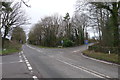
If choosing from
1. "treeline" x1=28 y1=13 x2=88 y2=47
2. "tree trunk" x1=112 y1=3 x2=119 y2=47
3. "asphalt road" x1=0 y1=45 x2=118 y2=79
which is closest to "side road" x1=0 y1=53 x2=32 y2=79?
"asphalt road" x1=0 y1=45 x2=118 y2=79

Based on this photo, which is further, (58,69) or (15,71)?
(58,69)

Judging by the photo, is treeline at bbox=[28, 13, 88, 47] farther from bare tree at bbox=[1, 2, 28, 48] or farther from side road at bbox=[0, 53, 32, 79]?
side road at bbox=[0, 53, 32, 79]

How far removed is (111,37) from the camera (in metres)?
23.2

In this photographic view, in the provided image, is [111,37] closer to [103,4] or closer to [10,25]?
[103,4]

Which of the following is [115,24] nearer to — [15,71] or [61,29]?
[15,71]

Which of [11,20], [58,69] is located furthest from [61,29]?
[58,69]

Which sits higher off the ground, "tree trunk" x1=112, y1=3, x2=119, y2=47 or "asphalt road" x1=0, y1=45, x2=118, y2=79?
"tree trunk" x1=112, y1=3, x2=119, y2=47

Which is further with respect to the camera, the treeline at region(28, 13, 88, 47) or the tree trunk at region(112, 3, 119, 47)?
the treeline at region(28, 13, 88, 47)

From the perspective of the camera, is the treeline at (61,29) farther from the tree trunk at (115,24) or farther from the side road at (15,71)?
the side road at (15,71)

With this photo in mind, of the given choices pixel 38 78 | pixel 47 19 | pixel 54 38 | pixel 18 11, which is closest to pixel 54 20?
pixel 47 19

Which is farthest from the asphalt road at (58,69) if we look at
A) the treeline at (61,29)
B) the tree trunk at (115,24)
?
the treeline at (61,29)

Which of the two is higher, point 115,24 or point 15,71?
point 115,24

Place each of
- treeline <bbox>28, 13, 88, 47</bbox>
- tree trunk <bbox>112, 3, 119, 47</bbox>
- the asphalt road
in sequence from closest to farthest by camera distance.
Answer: the asphalt road, tree trunk <bbox>112, 3, 119, 47</bbox>, treeline <bbox>28, 13, 88, 47</bbox>

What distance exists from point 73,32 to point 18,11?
32.7m
